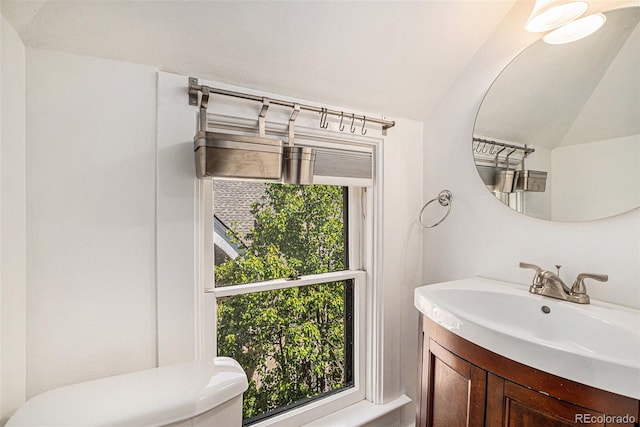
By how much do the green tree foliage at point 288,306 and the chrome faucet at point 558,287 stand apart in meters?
0.82

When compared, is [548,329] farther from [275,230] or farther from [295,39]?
[295,39]

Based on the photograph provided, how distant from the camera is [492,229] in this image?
1.46 m

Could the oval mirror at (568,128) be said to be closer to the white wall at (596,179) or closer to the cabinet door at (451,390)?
the white wall at (596,179)

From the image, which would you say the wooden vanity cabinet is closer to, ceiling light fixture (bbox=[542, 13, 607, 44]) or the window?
the window

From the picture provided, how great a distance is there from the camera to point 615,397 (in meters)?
0.71

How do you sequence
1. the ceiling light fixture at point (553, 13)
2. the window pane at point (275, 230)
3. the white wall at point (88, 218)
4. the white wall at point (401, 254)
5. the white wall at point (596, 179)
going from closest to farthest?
the white wall at point (88, 218), the white wall at point (596, 179), the ceiling light fixture at point (553, 13), the window pane at point (275, 230), the white wall at point (401, 254)

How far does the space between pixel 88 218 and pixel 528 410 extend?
1.33m

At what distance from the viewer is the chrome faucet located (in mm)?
1092

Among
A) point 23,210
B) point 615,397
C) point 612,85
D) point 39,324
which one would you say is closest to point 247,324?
point 39,324

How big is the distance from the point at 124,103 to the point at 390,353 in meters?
1.55

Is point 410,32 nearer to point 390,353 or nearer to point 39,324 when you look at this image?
point 390,353

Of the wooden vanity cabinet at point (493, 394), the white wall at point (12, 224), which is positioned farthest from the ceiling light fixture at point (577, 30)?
the white wall at point (12, 224)

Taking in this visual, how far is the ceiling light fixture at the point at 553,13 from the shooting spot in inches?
46.7

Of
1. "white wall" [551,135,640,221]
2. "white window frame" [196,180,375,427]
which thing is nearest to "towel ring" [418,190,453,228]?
"white window frame" [196,180,375,427]
